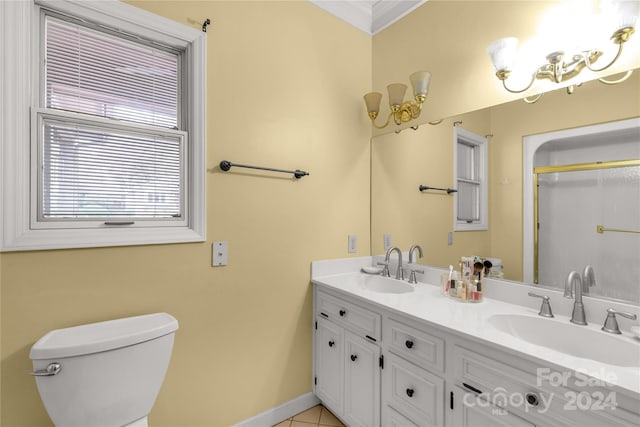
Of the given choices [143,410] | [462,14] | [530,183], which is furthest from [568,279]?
[143,410]

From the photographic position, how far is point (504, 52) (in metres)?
1.38

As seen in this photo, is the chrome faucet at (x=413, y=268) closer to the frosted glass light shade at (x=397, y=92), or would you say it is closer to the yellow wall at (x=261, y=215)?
the yellow wall at (x=261, y=215)

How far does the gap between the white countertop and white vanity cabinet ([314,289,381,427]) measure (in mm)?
116

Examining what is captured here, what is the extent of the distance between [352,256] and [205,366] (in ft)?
3.71

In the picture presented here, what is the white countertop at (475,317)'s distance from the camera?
31.6 inches

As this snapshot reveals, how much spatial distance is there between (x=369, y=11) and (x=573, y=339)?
7.59 feet

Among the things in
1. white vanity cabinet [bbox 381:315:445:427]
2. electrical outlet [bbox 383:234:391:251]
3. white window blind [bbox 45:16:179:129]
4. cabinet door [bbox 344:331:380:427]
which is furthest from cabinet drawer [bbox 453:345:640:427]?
white window blind [bbox 45:16:179:129]

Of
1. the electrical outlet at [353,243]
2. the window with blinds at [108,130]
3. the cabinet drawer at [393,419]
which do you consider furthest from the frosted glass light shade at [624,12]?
the window with blinds at [108,130]

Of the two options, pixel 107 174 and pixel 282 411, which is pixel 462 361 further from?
pixel 107 174

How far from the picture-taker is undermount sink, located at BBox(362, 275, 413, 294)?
5.85 ft

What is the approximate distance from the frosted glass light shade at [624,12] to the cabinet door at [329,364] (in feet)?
5.85

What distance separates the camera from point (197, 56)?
4.97ft

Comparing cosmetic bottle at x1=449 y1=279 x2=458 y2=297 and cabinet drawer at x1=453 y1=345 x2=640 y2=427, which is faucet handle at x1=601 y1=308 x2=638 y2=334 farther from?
cosmetic bottle at x1=449 y1=279 x2=458 y2=297

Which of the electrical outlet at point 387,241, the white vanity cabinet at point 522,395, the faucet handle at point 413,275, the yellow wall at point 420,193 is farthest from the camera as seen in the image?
the electrical outlet at point 387,241
